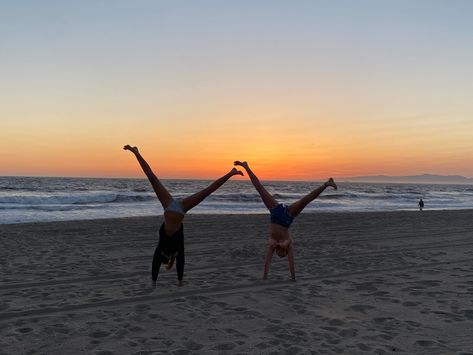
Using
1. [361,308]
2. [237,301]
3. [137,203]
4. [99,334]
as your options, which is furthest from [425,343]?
[137,203]

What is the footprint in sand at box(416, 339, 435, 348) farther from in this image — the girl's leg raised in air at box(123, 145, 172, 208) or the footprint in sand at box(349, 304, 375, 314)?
the girl's leg raised in air at box(123, 145, 172, 208)

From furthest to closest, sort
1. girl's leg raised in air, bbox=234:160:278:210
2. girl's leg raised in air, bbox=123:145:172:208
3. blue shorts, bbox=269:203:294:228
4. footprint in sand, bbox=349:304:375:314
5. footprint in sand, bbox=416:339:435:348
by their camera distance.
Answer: girl's leg raised in air, bbox=234:160:278:210
blue shorts, bbox=269:203:294:228
girl's leg raised in air, bbox=123:145:172:208
footprint in sand, bbox=349:304:375:314
footprint in sand, bbox=416:339:435:348

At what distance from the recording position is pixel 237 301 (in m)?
6.36

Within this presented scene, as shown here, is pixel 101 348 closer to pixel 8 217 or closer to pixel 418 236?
pixel 418 236

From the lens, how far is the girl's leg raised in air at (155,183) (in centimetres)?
723

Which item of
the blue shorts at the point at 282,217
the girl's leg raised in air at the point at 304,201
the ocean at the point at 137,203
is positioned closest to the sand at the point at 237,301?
the blue shorts at the point at 282,217

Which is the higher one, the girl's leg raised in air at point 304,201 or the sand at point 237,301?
the girl's leg raised in air at point 304,201

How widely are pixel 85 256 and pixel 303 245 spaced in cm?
590

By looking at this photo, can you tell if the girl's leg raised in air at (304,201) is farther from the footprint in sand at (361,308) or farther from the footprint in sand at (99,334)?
the footprint in sand at (99,334)

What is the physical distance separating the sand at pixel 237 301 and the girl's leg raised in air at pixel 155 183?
4.76 feet

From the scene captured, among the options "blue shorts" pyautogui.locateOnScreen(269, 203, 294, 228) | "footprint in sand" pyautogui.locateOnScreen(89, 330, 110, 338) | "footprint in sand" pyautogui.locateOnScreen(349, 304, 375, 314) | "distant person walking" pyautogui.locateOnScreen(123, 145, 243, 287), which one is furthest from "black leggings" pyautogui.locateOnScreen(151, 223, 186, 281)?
"footprint in sand" pyautogui.locateOnScreen(349, 304, 375, 314)

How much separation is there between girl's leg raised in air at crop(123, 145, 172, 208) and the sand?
1450 mm

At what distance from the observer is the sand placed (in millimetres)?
4719

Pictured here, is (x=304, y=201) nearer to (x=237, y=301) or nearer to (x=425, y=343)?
(x=237, y=301)
